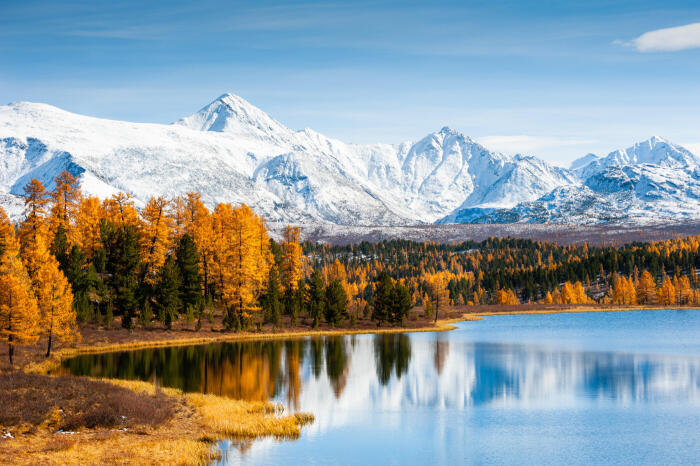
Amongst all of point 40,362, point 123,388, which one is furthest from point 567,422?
point 40,362

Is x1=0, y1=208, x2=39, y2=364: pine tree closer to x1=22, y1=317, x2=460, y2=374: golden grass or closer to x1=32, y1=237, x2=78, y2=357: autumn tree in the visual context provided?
x1=32, y1=237, x2=78, y2=357: autumn tree

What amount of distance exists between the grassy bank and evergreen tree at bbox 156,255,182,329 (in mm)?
43573

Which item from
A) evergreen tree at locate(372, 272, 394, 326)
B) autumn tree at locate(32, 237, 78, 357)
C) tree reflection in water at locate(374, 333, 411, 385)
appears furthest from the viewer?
evergreen tree at locate(372, 272, 394, 326)

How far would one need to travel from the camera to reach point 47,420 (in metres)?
38.4

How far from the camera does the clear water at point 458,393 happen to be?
120 feet

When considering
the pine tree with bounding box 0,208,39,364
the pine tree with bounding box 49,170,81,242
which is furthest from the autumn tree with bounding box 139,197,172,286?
the pine tree with bounding box 0,208,39,364

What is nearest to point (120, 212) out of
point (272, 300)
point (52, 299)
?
point (272, 300)

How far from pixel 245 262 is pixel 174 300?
12532mm

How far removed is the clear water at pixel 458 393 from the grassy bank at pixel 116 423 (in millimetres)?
2223

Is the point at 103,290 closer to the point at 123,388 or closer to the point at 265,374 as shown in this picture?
the point at 265,374

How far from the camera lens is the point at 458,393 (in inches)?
2192

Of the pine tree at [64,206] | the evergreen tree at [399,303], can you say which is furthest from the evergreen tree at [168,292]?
the evergreen tree at [399,303]

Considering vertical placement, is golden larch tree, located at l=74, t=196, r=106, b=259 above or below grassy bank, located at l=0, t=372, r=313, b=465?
Answer: above

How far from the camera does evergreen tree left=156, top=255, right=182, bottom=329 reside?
9469 centimetres
